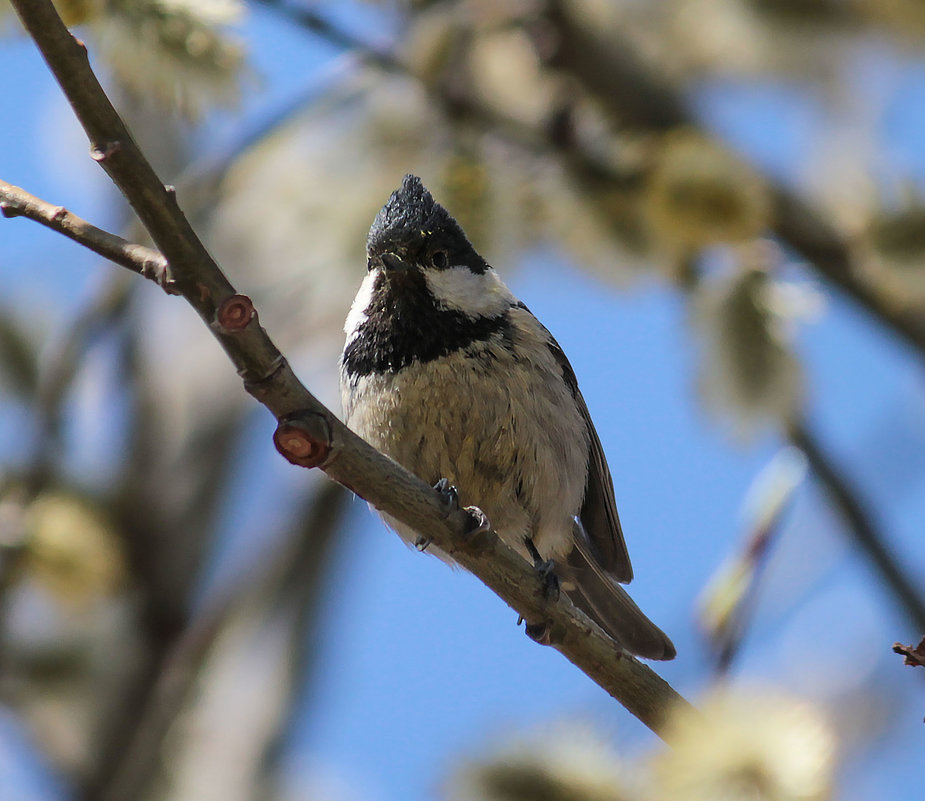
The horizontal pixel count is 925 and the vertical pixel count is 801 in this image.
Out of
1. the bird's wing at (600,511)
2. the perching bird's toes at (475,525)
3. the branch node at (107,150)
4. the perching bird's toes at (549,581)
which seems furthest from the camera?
the bird's wing at (600,511)

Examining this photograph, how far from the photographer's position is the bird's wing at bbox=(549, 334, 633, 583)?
3.47 meters

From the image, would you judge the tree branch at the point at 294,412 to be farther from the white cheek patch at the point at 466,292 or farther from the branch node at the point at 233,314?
the white cheek patch at the point at 466,292

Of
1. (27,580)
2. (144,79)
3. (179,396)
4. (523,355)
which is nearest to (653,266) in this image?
(523,355)

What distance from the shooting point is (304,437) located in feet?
5.95

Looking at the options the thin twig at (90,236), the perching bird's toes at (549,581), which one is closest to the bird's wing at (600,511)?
the perching bird's toes at (549,581)

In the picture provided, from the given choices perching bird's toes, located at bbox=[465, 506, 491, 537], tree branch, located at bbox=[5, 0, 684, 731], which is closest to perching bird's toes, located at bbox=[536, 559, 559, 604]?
tree branch, located at bbox=[5, 0, 684, 731]

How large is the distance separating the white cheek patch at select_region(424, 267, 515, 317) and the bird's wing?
31cm

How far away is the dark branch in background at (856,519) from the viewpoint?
339cm

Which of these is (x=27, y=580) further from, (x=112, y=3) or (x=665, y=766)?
→ (x=665, y=766)

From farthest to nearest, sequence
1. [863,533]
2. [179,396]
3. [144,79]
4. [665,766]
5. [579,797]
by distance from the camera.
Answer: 1. [179,396]
2. [863,533]
3. [144,79]
4. [579,797]
5. [665,766]

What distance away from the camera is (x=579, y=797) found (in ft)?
6.55

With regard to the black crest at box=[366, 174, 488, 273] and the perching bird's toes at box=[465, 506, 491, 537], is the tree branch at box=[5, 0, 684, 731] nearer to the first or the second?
the perching bird's toes at box=[465, 506, 491, 537]

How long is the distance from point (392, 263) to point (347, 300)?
1.83m

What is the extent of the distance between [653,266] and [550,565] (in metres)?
1.27
